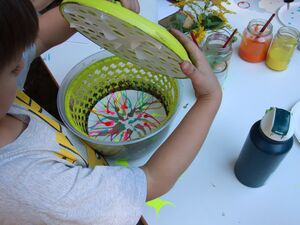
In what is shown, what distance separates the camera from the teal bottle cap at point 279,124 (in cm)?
44

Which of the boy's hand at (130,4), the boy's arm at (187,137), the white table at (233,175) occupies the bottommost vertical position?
the white table at (233,175)

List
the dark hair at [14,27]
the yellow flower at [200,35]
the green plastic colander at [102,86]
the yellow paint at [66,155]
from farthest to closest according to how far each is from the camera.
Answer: the yellow flower at [200,35], the green plastic colander at [102,86], the yellow paint at [66,155], the dark hair at [14,27]

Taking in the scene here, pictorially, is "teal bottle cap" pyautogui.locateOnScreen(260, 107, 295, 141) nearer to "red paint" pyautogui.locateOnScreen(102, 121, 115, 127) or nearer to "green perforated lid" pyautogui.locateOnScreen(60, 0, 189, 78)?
"green perforated lid" pyautogui.locateOnScreen(60, 0, 189, 78)

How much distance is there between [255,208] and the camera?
0.52 metres

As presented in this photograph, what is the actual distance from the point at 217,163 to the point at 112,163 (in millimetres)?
205

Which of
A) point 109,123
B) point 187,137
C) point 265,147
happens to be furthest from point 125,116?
point 265,147

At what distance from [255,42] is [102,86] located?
1.19 feet

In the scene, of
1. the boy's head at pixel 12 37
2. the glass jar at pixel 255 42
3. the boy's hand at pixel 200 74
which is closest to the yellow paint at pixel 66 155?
the boy's head at pixel 12 37

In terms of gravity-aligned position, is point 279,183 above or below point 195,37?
below

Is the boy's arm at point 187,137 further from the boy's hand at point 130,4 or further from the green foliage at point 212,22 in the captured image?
the green foliage at point 212,22

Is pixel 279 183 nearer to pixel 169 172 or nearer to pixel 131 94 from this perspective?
pixel 169 172

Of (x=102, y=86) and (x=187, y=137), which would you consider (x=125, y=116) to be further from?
(x=187, y=137)

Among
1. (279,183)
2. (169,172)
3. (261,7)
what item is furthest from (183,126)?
(261,7)

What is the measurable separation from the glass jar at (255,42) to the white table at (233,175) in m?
0.02
